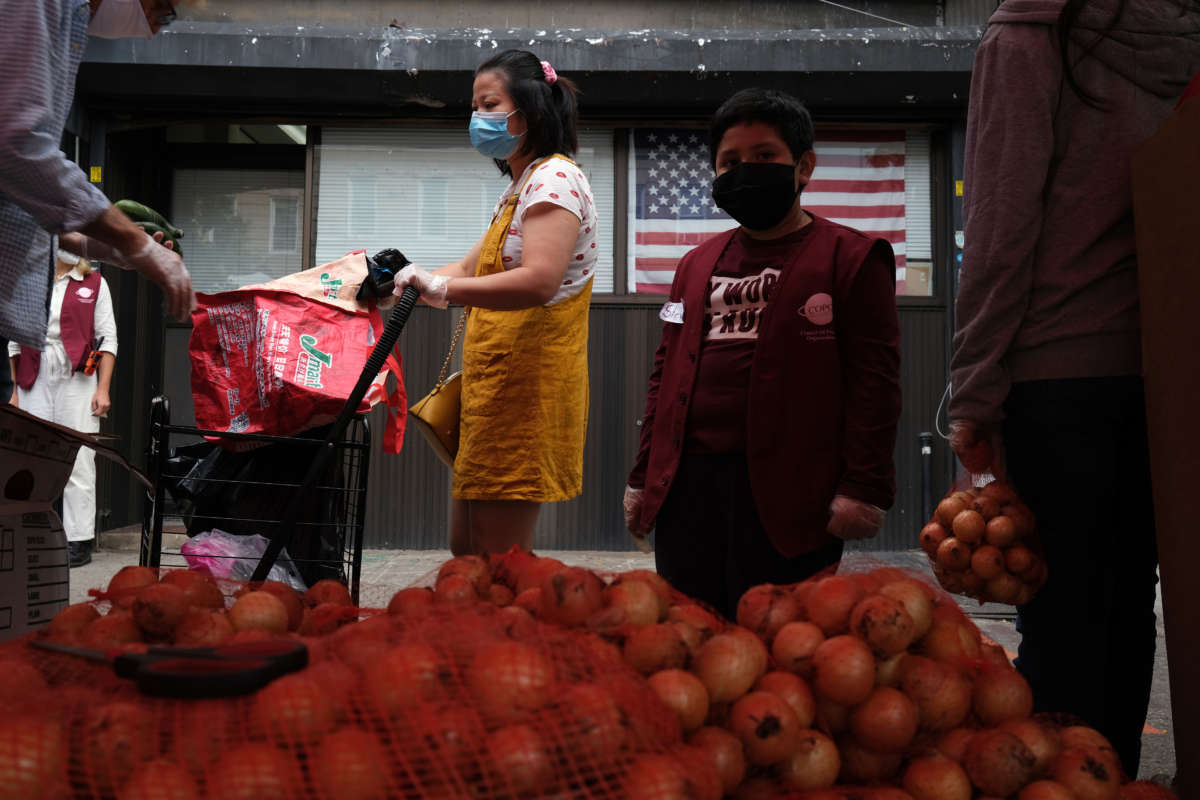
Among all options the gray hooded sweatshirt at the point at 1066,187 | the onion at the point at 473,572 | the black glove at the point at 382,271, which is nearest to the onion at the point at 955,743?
the onion at the point at 473,572

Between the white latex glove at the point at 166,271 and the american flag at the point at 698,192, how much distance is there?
17.6ft

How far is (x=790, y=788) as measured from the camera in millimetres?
1284

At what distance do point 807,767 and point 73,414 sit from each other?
20.8 ft

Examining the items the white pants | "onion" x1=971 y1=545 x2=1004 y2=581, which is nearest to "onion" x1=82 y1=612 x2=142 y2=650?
"onion" x1=971 y1=545 x2=1004 y2=581

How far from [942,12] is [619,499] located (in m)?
4.95

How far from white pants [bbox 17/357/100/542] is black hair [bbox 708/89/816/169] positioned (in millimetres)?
5301

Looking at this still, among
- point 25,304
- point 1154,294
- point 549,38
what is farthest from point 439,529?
point 1154,294

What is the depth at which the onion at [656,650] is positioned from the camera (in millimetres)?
1325

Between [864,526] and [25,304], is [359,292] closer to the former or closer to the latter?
[25,304]

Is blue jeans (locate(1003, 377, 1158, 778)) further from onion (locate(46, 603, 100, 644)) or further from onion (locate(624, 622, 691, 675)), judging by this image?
onion (locate(46, 603, 100, 644))

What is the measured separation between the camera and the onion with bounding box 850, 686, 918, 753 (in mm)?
1337

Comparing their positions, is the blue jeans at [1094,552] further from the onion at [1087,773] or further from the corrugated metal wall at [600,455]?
the corrugated metal wall at [600,455]

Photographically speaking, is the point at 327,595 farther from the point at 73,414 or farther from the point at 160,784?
the point at 73,414

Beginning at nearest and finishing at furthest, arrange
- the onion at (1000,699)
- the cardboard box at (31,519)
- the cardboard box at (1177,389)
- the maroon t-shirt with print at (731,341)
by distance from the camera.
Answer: the onion at (1000,699)
the cardboard box at (1177,389)
the cardboard box at (31,519)
the maroon t-shirt with print at (731,341)
